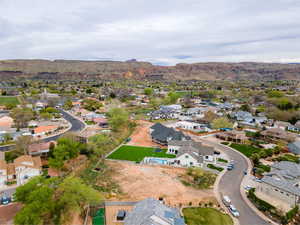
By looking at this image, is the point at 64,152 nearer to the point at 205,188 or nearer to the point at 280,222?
the point at 205,188

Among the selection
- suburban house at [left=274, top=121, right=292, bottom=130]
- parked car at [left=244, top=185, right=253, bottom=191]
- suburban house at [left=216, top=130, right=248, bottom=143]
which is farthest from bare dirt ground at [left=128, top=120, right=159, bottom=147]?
suburban house at [left=274, top=121, right=292, bottom=130]

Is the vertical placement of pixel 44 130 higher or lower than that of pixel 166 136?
lower

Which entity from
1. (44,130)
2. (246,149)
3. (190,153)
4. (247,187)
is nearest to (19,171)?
(44,130)

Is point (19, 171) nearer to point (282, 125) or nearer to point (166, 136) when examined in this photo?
point (166, 136)

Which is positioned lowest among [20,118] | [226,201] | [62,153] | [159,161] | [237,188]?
[237,188]

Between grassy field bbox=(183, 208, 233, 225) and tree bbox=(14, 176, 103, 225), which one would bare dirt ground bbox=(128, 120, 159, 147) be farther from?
tree bbox=(14, 176, 103, 225)

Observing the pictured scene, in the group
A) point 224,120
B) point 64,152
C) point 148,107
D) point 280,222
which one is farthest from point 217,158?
point 148,107
